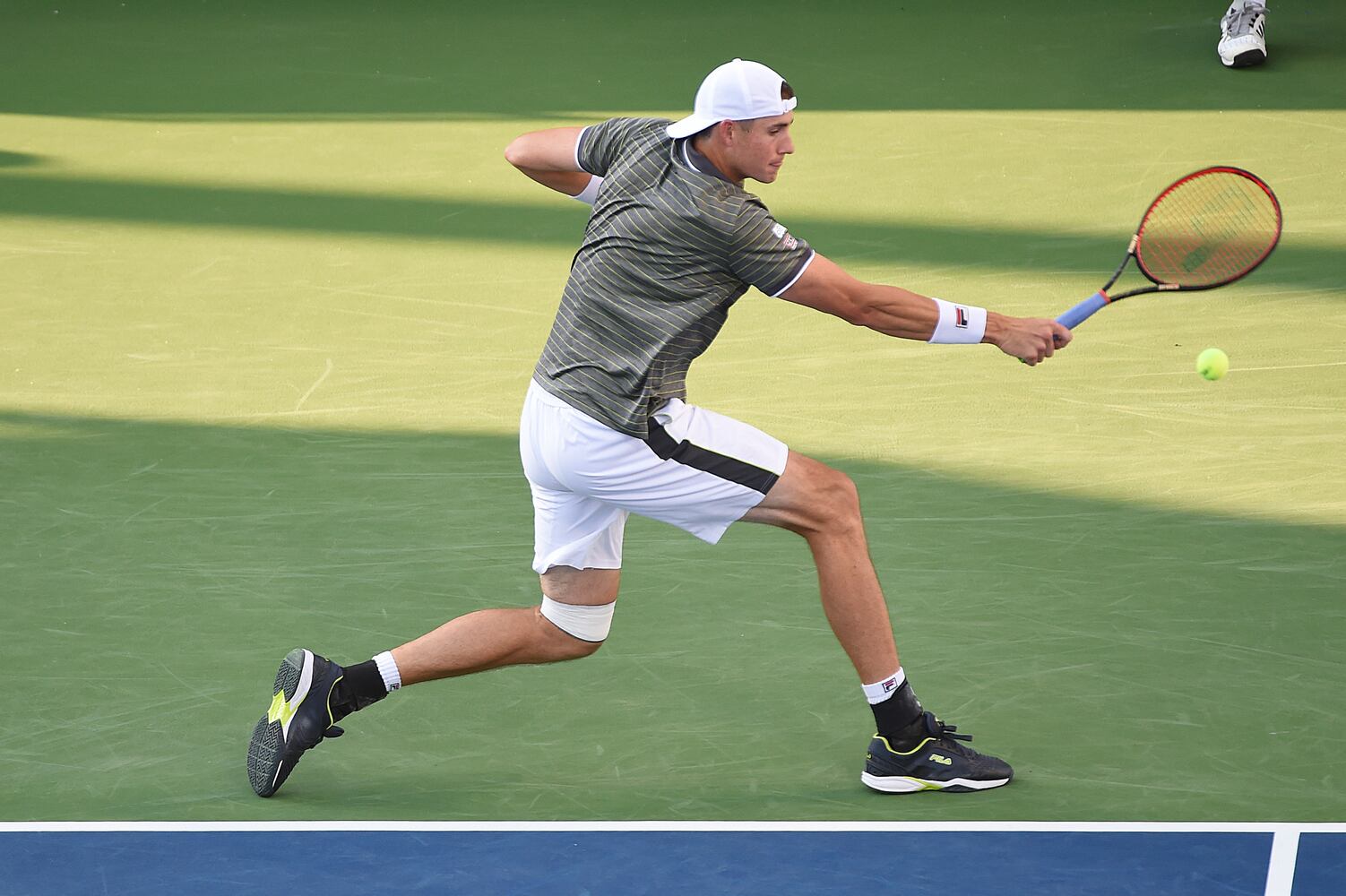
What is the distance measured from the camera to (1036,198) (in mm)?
9352

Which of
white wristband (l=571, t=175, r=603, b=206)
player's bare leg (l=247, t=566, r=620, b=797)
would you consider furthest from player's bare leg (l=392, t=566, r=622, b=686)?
white wristband (l=571, t=175, r=603, b=206)

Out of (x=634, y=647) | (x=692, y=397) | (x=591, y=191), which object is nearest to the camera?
(x=591, y=191)

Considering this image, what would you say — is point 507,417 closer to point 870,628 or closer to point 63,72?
point 870,628

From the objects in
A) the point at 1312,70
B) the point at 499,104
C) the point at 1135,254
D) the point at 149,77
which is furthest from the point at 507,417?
the point at 1312,70

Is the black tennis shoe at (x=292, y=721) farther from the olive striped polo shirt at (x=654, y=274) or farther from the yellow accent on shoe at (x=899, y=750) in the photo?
the yellow accent on shoe at (x=899, y=750)

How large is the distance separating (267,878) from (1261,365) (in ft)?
16.1

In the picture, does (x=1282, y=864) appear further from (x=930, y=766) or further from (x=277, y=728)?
(x=277, y=728)

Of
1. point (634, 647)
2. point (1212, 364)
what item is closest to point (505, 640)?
point (634, 647)

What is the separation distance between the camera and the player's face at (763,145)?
4.35 m

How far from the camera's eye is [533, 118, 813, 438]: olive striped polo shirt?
171 inches

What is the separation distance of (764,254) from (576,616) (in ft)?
3.40

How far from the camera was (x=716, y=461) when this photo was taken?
4500mm

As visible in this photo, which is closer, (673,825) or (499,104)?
(673,825)

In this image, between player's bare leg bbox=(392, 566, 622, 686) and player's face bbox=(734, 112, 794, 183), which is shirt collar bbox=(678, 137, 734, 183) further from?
player's bare leg bbox=(392, 566, 622, 686)
